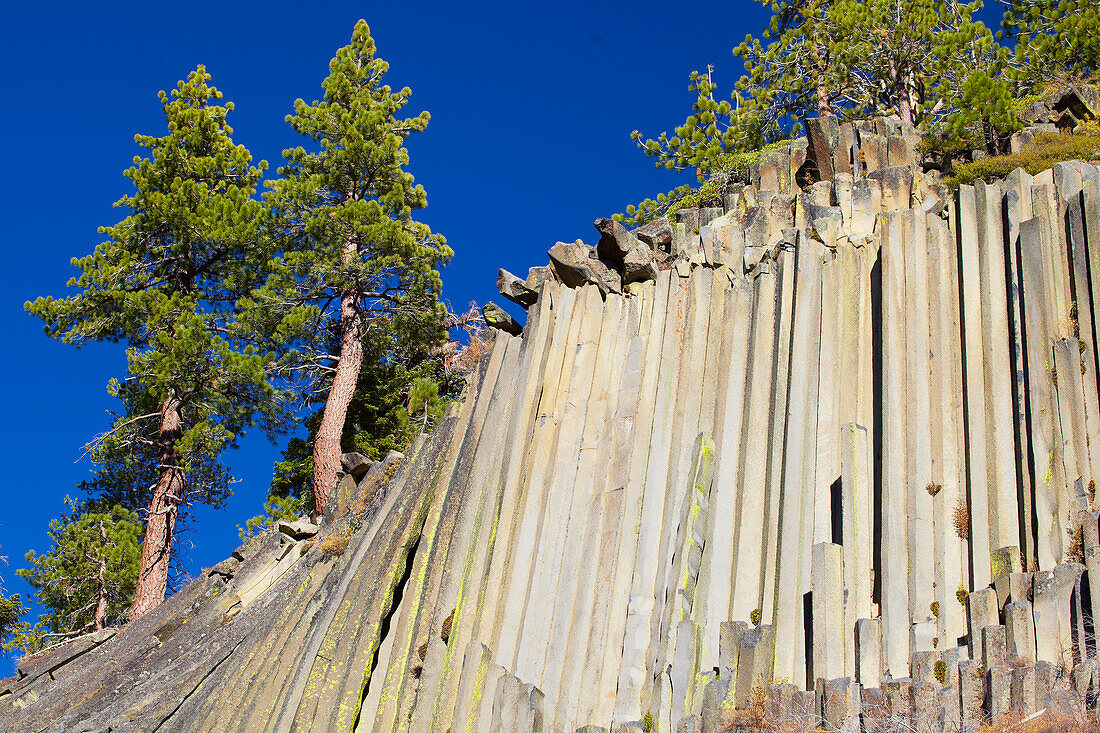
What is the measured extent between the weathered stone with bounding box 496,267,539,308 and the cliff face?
0.04 metres

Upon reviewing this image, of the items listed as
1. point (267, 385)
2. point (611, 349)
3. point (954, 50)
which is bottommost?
point (611, 349)

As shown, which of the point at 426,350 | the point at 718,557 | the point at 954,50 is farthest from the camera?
the point at 426,350

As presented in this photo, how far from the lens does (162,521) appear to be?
21.1m

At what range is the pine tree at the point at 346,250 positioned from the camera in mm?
22500

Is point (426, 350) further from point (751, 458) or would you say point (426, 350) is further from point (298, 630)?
point (751, 458)

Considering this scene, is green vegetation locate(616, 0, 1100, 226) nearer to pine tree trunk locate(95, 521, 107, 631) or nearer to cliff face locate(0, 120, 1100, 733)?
cliff face locate(0, 120, 1100, 733)

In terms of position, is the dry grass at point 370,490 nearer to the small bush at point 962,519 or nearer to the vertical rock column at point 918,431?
the vertical rock column at point 918,431

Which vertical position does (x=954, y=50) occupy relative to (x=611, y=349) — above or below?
above

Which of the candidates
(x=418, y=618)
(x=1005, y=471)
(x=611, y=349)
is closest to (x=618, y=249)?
(x=611, y=349)

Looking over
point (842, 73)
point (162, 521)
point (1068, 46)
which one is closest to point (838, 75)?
point (842, 73)

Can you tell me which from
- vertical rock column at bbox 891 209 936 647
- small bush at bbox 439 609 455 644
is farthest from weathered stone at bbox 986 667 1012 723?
small bush at bbox 439 609 455 644

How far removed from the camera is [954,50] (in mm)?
19312

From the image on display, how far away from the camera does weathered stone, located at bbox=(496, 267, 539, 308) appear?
1495cm

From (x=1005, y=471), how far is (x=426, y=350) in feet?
52.7
